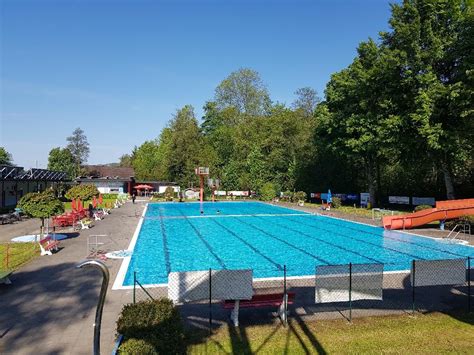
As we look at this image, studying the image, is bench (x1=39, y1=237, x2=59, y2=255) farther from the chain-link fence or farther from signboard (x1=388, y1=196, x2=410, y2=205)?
signboard (x1=388, y1=196, x2=410, y2=205)

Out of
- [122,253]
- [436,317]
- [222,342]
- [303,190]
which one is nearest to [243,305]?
[222,342]

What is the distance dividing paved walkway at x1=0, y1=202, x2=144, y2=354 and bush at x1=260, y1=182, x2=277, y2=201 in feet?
121

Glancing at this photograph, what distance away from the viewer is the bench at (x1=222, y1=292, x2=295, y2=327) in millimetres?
8859

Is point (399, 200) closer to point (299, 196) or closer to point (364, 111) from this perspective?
point (364, 111)

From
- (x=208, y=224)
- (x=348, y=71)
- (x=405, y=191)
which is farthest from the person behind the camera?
(x=405, y=191)

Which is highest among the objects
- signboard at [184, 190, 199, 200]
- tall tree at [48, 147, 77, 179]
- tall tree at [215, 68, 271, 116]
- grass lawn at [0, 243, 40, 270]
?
tall tree at [215, 68, 271, 116]

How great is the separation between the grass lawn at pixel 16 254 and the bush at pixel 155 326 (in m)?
9.29

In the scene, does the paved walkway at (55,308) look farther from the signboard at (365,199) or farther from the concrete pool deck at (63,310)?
the signboard at (365,199)

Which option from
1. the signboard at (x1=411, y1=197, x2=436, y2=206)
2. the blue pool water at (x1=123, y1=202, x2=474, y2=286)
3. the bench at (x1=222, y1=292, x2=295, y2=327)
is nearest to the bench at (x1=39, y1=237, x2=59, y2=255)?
the blue pool water at (x1=123, y1=202, x2=474, y2=286)

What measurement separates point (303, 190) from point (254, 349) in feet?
147

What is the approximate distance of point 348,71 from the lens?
38.2m

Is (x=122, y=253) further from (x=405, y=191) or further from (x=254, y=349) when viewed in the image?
(x=405, y=191)

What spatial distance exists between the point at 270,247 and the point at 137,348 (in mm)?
15271

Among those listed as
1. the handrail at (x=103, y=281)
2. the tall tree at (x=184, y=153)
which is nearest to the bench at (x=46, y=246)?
the handrail at (x=103, y=281)
